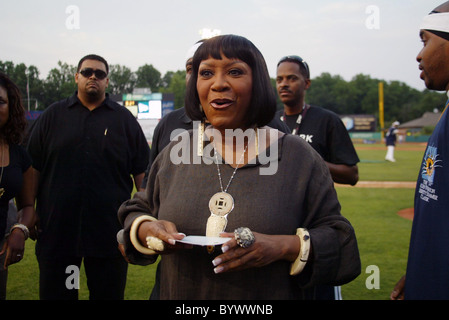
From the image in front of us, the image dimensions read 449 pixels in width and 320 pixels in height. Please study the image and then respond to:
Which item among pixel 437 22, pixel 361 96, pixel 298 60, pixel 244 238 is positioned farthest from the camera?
pixel 361 96

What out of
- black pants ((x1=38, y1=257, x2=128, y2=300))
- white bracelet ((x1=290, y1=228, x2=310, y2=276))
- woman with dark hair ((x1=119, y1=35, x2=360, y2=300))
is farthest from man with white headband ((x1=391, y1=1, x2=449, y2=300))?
black pants ((x1=38, y1=257, x2=128, y2=300))

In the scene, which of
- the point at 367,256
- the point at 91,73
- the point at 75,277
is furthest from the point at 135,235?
the point at 367,256

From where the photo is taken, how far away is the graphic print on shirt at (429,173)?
218 centimetres

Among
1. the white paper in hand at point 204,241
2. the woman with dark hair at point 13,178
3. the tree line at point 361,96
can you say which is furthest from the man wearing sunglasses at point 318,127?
the tree line at point 361,96

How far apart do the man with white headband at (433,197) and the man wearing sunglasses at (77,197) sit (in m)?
2.73

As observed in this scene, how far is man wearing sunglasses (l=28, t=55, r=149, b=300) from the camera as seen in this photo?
3.75 m

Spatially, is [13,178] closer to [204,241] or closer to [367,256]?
[204,241]

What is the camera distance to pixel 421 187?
92.3 inches

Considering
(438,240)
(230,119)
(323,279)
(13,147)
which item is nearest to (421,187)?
(438,240)

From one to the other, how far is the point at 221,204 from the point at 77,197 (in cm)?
252

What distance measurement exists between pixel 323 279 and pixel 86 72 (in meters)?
3.38

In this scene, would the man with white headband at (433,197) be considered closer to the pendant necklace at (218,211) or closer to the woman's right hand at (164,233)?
the pendant necklace at (218,211)

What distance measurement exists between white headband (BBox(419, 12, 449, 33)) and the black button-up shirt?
2949 mm

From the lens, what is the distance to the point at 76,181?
3.81 metres
